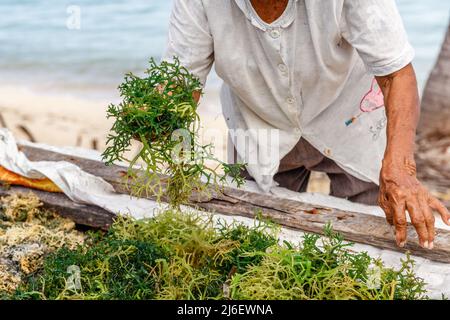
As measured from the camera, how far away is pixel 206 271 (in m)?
2.16

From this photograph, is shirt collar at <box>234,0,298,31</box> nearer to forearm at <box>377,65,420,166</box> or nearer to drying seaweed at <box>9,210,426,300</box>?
forearm at <box>377,65,420,166</box>

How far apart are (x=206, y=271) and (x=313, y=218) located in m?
0.70

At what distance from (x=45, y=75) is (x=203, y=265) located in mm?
8232

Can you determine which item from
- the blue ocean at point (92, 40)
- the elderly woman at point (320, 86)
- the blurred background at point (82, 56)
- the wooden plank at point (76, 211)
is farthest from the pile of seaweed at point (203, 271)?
the blue ocean at point (92, 40)

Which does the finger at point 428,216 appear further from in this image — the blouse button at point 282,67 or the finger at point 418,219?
the blouse button at point 282,67

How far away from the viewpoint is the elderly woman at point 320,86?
249 cm

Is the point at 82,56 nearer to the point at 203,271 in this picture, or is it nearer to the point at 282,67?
the point at 282,67

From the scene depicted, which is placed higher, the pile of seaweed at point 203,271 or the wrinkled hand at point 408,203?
the wrinkled hand at point 408,203

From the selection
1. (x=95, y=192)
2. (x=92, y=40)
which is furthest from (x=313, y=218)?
(x=92, y=40)

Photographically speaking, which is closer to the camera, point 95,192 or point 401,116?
point 401,116
